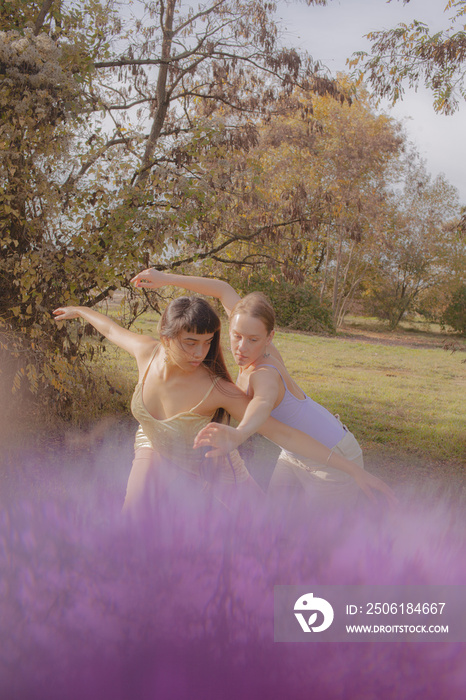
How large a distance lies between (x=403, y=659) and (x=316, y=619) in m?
0.15

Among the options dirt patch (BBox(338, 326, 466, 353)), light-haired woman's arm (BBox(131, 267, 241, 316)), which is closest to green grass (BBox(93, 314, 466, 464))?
dirt patch (BBox(338, 326, 466, 353))

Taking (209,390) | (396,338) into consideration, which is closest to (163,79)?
(209,390)

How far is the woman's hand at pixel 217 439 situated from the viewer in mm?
1611

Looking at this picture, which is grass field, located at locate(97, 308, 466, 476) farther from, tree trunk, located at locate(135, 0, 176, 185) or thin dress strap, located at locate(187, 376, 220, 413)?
thin dress strap, located at locate(187, 376, 220, 413)

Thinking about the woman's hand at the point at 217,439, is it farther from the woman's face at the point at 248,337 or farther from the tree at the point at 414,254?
the tree at the point at 414,254

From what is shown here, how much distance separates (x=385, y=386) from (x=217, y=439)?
896 centimetres

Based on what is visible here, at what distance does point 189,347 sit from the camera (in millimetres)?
2334

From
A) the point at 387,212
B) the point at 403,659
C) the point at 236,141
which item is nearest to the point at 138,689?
the point at 403,659

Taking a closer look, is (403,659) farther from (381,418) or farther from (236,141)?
(381,418)

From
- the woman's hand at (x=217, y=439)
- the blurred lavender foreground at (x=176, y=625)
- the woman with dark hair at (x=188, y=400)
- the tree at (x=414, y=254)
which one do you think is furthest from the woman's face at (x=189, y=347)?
the tree at (x=414, y=254)

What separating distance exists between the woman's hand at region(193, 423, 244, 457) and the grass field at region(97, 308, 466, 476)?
4908 mm

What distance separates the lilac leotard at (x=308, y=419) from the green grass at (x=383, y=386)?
135 inches

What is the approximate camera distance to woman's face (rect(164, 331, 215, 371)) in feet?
7.57

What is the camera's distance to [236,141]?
557 centimetres
